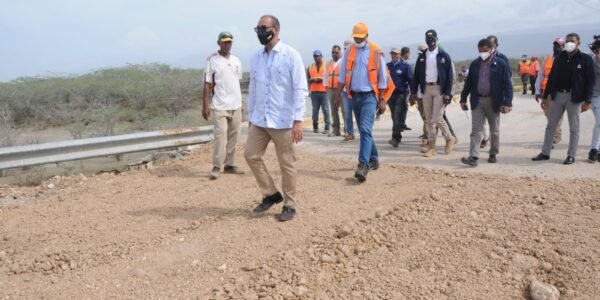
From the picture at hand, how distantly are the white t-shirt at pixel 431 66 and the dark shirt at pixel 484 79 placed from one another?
2.51 feet

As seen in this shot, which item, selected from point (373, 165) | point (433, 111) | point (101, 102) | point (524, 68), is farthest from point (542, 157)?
point (524, 68)

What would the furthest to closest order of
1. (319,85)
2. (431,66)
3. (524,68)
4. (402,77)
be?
1. (524,68)
2. (319,85)
3. (402,77)
4. (431,66)

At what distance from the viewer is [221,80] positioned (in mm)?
6703

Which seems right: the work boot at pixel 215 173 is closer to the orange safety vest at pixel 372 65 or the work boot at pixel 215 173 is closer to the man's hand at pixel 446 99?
the orange safety vest at pixel 372 65

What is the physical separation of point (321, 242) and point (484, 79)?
3.83 meters

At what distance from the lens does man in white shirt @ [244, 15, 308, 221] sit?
4.66m

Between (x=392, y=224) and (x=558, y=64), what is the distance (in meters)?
3.87

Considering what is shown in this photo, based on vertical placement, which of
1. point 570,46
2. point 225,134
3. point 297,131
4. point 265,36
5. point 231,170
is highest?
point 570,46

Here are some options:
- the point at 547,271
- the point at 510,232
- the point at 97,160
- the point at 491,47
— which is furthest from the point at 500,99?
the point at 97,160

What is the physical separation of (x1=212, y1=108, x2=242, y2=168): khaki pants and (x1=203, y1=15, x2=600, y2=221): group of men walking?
1cm

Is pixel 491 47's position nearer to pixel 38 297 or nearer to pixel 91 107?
pixel 38 297

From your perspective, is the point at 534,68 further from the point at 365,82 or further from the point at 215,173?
the point at 215,173

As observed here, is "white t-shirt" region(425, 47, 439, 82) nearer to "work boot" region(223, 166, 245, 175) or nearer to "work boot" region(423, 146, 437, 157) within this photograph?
"work boot" region(423, 146, 437, 157)

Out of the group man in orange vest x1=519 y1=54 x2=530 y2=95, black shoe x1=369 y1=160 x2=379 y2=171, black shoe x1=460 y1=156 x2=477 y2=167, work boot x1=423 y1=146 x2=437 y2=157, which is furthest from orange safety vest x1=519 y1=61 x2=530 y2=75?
black shoe x1=369 y1=160 x2=379 y2=171
